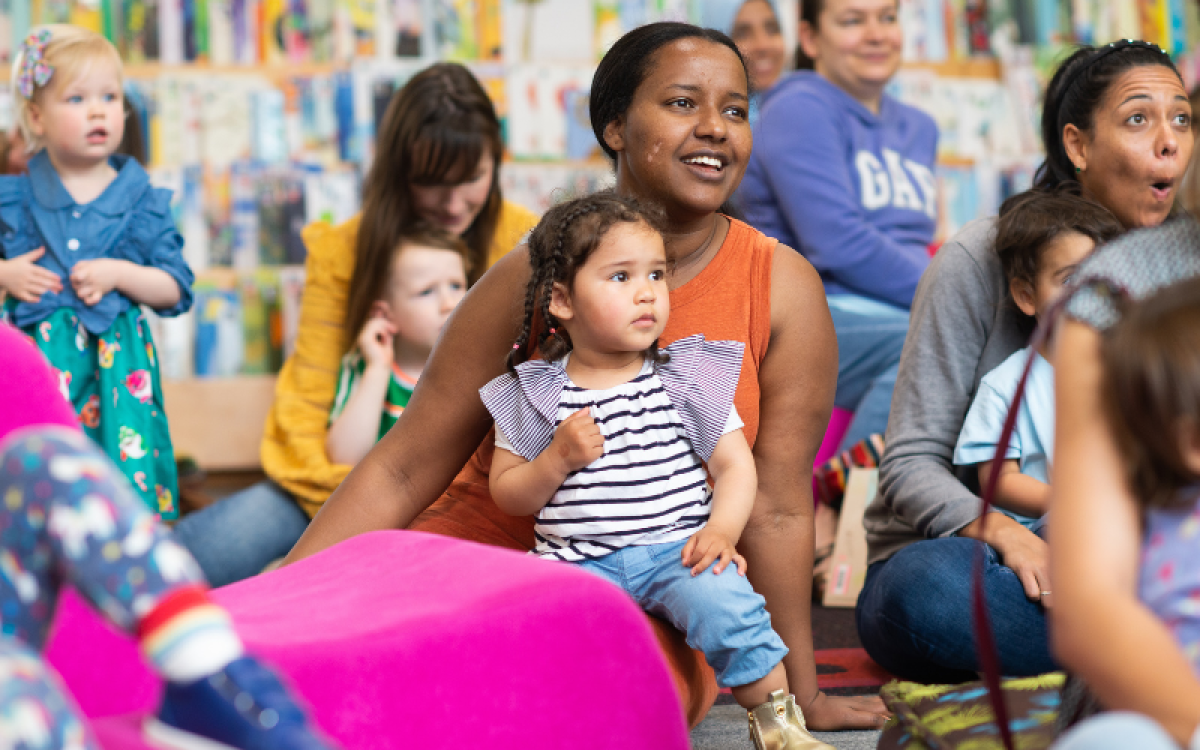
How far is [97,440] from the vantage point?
7.86 feet

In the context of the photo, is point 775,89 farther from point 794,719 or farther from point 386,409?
Result: point 794,719

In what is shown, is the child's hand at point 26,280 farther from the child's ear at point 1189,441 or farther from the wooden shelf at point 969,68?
the wooden shelf at point 969,68

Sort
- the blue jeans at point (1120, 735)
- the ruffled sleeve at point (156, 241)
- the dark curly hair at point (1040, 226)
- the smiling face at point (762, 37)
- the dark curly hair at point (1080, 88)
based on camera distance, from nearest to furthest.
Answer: the blue jeans at point (1120, 735) → the dark curly hair at point (1040, 226) → the dark curly hair at point (1080, 88) → the ruffled sleeve at point (156, 241) → the smiling face at point (762, 37)

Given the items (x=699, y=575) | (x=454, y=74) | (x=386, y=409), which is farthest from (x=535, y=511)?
(x=454, y=74)

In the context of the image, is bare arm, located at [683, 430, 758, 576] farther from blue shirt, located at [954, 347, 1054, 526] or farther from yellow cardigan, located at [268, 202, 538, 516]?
yellow cardigan, located at [268, 202, 538, 516]

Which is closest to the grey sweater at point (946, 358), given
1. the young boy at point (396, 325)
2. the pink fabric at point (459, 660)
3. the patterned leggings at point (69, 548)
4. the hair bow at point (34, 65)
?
the pink fabric at point (459, 660)

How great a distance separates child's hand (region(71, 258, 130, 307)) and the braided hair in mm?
1096

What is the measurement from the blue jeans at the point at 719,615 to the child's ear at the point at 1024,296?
2.14 ft

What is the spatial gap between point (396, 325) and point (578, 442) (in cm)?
124

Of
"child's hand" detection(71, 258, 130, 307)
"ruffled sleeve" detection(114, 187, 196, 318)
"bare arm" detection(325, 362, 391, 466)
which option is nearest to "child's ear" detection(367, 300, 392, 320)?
"bare arm" detection(325, 362, 391, 466)

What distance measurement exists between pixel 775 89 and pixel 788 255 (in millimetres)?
1428

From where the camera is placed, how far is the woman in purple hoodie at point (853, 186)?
2.76 metres

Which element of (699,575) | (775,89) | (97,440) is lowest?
(97,440)

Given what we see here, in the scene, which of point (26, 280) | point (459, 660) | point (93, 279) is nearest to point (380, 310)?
point (93, 279)
